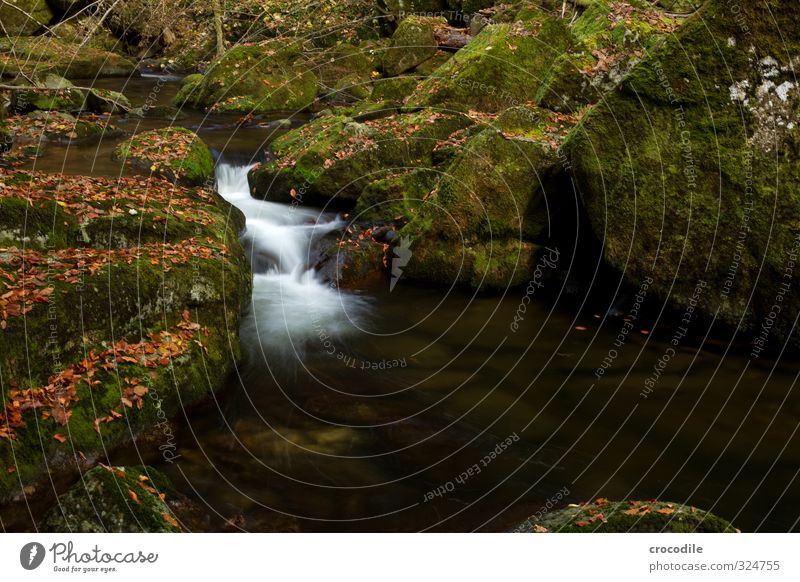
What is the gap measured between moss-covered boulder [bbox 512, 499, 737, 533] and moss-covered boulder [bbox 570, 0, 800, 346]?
498 centimetres

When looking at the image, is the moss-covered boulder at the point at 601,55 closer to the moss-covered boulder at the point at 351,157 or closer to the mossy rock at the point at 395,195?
the moss-covered boulder at the point at 351,157

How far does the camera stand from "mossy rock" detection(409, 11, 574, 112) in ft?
46.8

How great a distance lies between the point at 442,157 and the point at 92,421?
8748mm

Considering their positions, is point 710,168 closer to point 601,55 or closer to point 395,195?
point 601,55

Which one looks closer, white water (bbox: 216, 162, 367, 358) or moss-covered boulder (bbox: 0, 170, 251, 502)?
moss-covered boulder (bbox: 0, 170, 251, 502)

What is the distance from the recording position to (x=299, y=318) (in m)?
10.6

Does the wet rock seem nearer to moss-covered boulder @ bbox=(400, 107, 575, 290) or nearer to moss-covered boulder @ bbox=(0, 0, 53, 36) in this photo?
moss-covered boulder @ bbox=(400, 107, 575, 290)

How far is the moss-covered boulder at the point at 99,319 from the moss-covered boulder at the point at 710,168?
567 cm

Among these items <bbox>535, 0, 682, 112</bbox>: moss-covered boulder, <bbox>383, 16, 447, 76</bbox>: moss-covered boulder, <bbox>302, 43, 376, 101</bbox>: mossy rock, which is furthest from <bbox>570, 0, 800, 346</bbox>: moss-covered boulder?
<bbox>302, 43, 376, 101</bbox>: mossy rock

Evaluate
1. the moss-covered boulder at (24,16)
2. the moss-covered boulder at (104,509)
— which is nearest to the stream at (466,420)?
the moss-covered boulder at (104,509)

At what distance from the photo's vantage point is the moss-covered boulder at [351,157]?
1347 cm

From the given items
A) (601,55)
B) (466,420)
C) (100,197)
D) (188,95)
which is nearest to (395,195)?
(601,55)

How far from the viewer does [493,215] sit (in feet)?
36.1

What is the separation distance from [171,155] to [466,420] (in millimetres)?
9168
